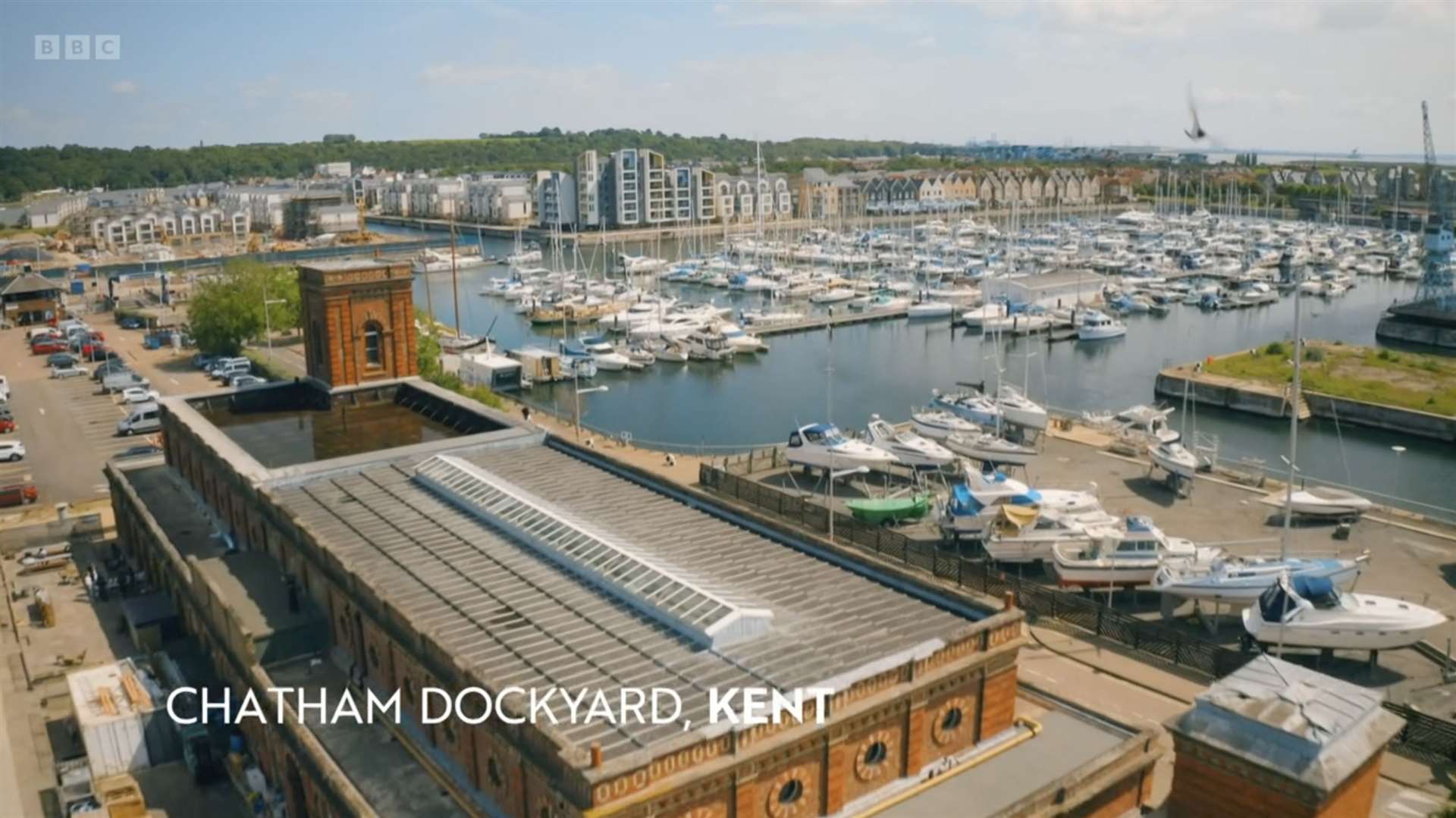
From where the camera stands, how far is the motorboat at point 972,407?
6044cm

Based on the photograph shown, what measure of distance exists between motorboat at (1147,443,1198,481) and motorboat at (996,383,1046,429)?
875cm

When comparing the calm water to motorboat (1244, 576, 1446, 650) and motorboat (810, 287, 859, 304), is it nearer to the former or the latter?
motorboat (810, 287, 859, 304)

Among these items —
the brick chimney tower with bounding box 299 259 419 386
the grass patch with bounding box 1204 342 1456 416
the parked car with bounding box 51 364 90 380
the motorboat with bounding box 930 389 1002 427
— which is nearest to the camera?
the brick chimney tower with bounding box 299 259 419 386

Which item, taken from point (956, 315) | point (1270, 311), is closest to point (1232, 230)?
point (1270, 311)

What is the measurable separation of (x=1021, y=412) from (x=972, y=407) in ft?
10.4

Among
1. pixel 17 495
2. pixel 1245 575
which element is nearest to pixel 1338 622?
pixel 1245 575

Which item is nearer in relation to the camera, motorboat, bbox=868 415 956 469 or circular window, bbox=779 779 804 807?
circular window, bbox=779 779 804 807

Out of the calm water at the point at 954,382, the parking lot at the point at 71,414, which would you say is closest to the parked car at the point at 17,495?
the parking lot at the point at 71,414

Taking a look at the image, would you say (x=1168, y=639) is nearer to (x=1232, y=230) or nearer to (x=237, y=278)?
(x=237, y=278)

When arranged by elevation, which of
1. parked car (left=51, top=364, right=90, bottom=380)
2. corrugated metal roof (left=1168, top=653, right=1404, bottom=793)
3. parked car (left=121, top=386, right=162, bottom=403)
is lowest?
parked car (left=121, top=386, right=162, bottom=403)

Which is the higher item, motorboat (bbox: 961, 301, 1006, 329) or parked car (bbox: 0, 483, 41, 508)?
motorboat (bbox: 961, 301, 1006, 329)

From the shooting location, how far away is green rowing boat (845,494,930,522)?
4588cm

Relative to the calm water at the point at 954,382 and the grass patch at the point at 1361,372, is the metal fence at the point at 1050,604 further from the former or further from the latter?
the grass patch at the point at 1361,372

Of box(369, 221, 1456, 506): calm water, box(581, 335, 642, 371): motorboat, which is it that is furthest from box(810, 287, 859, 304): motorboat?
box(581, 335, 642, 371): motorboat
